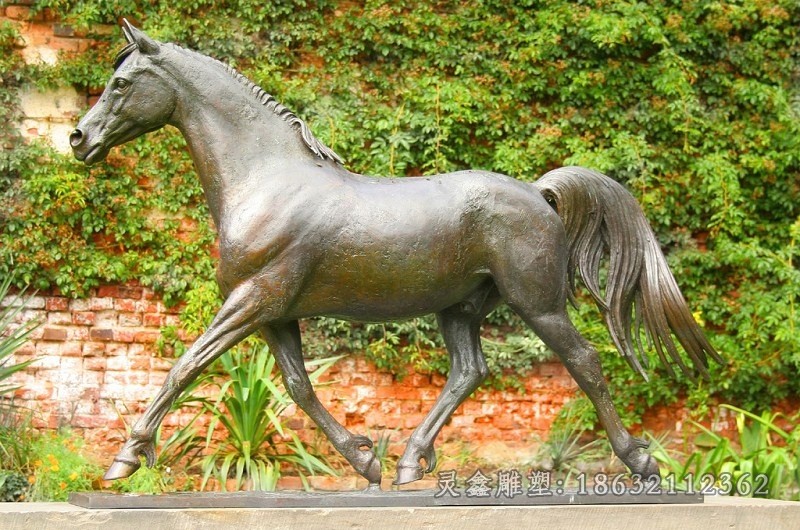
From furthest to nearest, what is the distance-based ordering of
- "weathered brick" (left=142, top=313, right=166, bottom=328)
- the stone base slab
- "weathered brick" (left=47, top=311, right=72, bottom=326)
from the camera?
"weathered brick" (left=142, top=313, right=166, bottom=328) → "weathered brick" (left=47, top=311, right=72, bottom=326) → the stone base slab

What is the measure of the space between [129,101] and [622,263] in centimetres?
209

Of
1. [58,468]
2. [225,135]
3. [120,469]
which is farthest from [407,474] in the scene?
[58,468]

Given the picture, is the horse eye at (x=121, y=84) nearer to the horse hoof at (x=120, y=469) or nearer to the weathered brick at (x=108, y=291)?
the horse hoof at (x=120, y=469)

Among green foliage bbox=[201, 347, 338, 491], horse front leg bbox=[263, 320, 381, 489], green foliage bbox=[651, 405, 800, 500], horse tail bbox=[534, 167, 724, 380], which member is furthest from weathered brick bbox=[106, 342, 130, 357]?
horse tail bbox=[534, 167, 724, 380]

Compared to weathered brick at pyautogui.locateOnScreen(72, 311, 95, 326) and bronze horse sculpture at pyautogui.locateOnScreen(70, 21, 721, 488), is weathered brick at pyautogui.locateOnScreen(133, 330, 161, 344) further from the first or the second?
bronze horse sculpture at pyautogui.locateOnScreen(70, 21, 721, 488)

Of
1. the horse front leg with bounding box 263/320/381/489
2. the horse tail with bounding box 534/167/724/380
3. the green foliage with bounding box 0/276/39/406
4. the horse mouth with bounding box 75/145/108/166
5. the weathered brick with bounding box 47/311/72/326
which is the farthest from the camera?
the weathered brick with bounding box 47/311/72/326

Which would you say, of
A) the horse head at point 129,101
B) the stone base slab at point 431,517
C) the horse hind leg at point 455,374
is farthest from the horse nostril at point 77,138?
the horse hind leg at point 455,374

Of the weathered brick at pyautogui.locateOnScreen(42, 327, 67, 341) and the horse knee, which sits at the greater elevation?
the horse knee

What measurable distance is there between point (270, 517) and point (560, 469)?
172 inches

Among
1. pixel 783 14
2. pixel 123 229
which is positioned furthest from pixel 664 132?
pixel 123 229

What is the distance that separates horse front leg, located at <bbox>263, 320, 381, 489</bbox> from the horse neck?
1.67 feet

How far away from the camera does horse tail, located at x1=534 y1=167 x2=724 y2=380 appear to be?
4172 mm

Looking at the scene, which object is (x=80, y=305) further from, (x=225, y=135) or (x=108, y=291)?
(x=225, y=135)

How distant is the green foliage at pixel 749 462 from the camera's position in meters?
5.87
